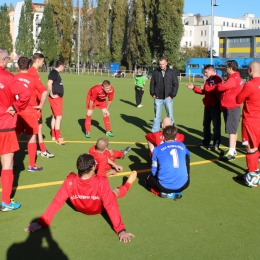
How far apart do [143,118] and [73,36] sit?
63130mm

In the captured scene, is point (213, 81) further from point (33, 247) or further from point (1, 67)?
point (33, 247)

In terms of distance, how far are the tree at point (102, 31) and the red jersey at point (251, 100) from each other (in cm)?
6910

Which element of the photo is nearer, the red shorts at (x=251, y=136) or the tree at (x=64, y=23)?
the red shorts at (x=251, y=136)

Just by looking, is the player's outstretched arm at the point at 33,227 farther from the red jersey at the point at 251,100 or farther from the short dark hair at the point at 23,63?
the red jersey at the point at 251,100

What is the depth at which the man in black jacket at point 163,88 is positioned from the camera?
33.7ft

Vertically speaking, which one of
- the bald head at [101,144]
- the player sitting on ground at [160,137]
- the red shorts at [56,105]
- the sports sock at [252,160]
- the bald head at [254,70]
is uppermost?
Answer: the bald head at [254,70]

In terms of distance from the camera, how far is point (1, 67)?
5.15m

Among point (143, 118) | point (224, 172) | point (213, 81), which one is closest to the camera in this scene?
point (224, 172)

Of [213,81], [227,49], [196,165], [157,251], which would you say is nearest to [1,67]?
[157,251]

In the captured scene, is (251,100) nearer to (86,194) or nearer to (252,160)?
(252,160)

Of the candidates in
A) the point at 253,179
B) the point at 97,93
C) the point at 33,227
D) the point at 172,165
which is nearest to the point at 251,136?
the point at 253,179

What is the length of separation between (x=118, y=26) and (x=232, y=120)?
6628 centimetres

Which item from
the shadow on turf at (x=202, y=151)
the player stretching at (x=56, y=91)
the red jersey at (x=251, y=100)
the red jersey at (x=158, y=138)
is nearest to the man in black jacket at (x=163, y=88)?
the shadow on turf at (x=202, y=151)

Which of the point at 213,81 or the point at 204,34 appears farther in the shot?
the point at 204,34
